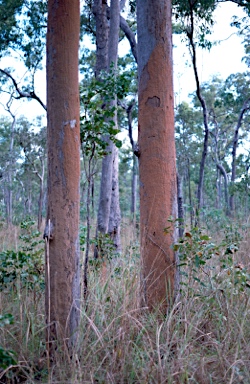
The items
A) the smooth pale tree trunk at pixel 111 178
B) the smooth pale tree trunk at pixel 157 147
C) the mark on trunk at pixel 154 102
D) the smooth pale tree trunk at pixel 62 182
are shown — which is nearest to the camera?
the smooth pale tree trunk at pixel 62 182

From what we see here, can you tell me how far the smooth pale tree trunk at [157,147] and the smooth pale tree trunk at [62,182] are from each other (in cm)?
74

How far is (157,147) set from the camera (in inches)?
118

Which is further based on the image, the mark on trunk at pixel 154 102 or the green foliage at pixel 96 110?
the green foliage at pixel 96 110

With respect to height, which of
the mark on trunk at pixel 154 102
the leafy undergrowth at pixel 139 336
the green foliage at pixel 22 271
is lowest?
the leafy undergrowth at pixel 139 336

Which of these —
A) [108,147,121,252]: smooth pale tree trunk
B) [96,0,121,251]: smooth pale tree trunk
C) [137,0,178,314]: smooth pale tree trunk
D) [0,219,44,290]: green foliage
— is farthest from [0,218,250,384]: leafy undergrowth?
[108,147,121,252]: smooth pale tree trunk

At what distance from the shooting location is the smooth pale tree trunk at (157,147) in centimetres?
291

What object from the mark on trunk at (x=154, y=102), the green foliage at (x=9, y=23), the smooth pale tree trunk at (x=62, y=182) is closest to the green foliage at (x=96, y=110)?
the mark on trunk at (x=154, y=102)

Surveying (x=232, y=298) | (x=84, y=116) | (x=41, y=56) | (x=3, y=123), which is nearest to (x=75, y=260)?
(x=232, y=298)

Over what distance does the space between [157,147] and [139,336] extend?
1.31 meters

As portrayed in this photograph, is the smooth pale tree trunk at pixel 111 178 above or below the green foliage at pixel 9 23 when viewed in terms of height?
below

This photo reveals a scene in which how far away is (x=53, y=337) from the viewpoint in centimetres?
230

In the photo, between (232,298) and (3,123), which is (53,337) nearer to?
(232,298)

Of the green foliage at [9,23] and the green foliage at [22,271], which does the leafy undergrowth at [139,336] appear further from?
the green foliage at [9,23]

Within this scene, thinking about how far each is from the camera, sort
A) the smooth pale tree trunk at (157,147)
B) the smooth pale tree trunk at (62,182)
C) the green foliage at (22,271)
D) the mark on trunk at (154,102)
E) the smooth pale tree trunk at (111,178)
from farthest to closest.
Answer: the smooth pale tree trunk at (111,178) → the green foliage at (22,271) → the mark on trunk at (154,102) → the smooth pale tree trunk at (157,147) → the smooth pale tree trunk at (62,182)
